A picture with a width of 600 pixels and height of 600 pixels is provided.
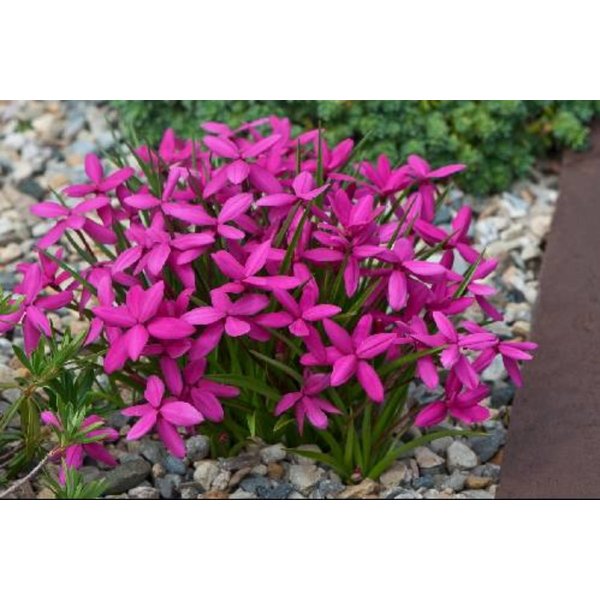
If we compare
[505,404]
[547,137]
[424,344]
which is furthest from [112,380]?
[547,137]

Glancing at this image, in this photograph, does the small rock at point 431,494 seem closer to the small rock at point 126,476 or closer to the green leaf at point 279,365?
the green leaf at point 279,365

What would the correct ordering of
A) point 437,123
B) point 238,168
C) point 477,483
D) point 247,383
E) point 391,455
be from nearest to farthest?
point 247,383, point 238,168, point 391,455, point 477,483, point 437,123

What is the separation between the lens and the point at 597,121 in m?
4.50

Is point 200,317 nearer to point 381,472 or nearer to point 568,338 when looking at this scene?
point 381,472

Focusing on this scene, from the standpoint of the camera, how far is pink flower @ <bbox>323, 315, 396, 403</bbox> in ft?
8.32

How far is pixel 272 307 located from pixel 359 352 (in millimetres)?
236

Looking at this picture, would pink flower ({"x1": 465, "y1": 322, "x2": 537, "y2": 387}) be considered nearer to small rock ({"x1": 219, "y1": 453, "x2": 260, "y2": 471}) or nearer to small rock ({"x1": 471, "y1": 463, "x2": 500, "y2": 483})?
small rock ({"x1": 471, "y1": 463, "x2": 500, "y2": 483})

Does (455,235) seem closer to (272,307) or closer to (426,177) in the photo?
(426,177)

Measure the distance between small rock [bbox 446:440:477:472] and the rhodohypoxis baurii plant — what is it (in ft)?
0.53

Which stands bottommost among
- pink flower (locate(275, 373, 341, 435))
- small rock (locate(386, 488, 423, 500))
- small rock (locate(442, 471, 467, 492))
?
small rock (locate(442, 471, 467, 492))

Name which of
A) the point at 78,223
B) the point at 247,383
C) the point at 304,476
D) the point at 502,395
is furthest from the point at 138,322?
the point at 502,395

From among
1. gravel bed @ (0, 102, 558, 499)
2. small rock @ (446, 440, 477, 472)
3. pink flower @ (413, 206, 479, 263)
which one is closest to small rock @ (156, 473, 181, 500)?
gravel bed @ (0, 102, 558, 499)

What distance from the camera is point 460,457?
9.96 feet
